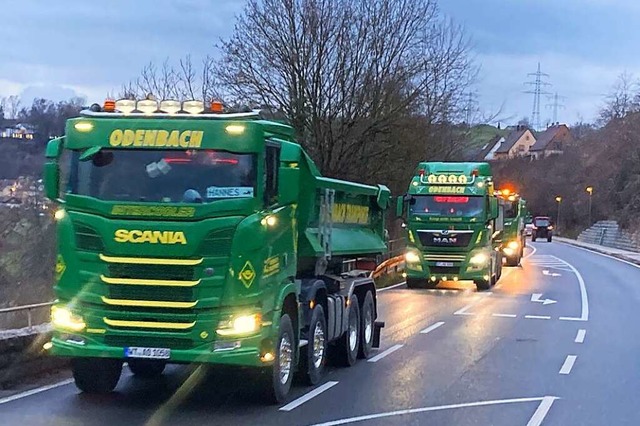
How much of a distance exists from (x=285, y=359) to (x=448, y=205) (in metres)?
17.2

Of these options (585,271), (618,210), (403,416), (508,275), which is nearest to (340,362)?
(403,416)

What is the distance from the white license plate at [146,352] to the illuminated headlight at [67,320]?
534 millimetres

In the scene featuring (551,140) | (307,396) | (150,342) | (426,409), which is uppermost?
(551,140)

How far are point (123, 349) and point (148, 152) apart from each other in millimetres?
1988

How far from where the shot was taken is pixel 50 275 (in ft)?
86.6

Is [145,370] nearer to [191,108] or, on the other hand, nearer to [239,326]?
[239,326]

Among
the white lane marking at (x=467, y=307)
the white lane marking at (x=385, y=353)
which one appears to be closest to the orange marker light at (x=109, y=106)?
the white lane marking at (x=385, y=353)

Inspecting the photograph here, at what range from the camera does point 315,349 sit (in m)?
11.4

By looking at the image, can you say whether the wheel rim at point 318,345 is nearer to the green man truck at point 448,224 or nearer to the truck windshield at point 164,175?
the truck windshield at point 164,175

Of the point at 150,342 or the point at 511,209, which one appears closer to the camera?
the point at 150,342

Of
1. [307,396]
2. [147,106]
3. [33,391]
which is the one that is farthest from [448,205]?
[33,391]

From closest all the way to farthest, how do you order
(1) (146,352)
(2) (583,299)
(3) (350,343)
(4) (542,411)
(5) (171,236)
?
1. (5) (171,236)
2. (1) (146,352)
3. (4) (542,411)
4. (3) (350,343)
5. (2) (583,299)

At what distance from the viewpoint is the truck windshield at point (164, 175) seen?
943 cm

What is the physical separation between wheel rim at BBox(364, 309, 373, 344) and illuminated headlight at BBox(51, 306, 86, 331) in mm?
5414
